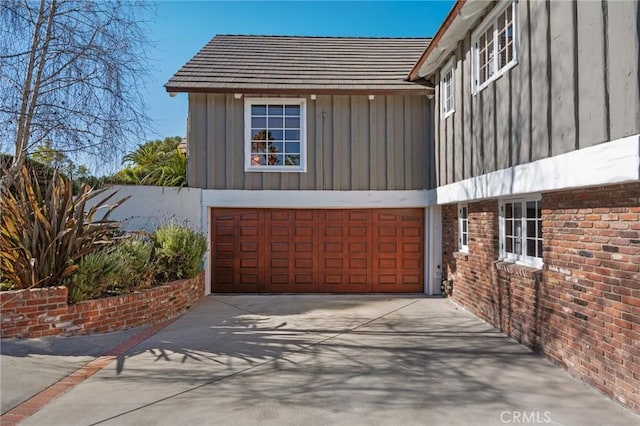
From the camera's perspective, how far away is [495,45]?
607cm

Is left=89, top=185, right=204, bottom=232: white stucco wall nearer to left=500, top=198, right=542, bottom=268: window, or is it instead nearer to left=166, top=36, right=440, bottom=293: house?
left=166, top=36, right=440, bottom=293: house

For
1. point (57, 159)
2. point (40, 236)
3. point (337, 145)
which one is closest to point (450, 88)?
point (337, 145)

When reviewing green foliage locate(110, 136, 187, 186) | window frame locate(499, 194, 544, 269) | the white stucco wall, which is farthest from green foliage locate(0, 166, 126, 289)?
window frame locate(499, 194, 544, 269)

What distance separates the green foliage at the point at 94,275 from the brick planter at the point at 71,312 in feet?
0.66

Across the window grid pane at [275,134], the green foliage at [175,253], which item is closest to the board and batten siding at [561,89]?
the window grid pane at [275,134]

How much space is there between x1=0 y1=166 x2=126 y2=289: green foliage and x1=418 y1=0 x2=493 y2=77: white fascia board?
271 inches

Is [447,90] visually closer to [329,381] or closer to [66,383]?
[329,381]

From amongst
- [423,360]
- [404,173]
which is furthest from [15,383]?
[404,173]

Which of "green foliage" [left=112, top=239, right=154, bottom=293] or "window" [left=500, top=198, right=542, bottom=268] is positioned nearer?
"window" [left=500, top=198, right=542, bottom=268]

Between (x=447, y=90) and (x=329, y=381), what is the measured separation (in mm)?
6817

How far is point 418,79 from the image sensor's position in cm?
970

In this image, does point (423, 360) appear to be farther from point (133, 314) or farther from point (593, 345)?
point (133, 314)

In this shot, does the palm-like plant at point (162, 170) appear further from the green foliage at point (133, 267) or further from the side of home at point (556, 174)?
the side of home at point (556, 174)

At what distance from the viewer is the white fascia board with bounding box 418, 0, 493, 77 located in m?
6.29
